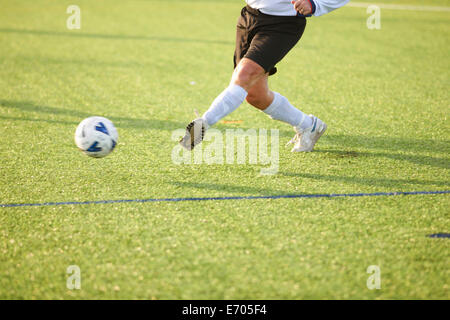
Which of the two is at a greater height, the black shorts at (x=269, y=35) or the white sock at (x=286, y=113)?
the black shorts at (x=269, y=35)

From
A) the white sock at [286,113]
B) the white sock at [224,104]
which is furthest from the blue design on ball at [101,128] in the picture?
the white sock at [286,113]

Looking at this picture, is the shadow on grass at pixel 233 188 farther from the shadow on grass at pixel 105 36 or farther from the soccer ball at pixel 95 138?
the shadow on grass at pixel 105 36

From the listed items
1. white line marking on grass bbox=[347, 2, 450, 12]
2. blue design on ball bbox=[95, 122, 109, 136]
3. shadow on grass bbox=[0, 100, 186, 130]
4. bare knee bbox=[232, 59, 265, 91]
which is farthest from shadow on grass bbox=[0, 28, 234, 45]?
white line marking on grass bbox=[347, 2, 450, 12]

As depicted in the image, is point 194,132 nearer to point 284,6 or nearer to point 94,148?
point 94,148

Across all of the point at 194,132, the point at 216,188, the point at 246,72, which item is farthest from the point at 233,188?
the point at 246,72

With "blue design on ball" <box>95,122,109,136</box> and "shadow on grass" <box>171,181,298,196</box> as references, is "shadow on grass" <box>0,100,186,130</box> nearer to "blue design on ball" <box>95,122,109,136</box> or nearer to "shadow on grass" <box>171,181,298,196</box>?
"blue design on ball" <box>95,122,109,136</box>

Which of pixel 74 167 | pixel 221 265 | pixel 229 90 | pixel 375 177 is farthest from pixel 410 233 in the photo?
pixel 74 167

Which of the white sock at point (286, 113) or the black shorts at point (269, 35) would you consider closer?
the black shorts at point (269, 35)

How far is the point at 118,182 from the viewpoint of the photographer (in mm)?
3078

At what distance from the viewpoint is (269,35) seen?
309 centimetres

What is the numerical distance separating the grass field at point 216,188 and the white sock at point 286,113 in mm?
267

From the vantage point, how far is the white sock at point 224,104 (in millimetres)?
2951

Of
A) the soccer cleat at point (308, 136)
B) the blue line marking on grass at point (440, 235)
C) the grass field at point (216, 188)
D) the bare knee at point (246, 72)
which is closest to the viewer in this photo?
the grass field at point (216, 188)

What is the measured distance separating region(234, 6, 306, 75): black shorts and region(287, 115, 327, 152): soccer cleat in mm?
679
